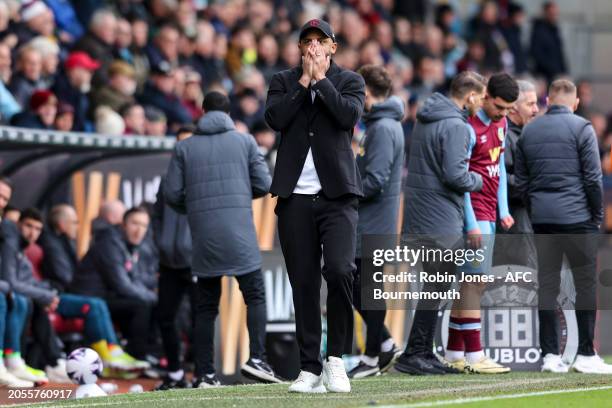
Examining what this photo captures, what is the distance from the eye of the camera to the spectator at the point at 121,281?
14.0 metres

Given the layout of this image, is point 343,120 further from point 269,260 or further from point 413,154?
point 269,260

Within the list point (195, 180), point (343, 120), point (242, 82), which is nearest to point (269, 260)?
point (195, 180)

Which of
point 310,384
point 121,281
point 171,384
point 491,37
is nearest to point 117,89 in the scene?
point 121,281

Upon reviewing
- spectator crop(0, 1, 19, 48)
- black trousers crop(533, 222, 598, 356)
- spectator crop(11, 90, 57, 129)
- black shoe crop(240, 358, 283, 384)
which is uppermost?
spectator crop(0, 1, 19, 48)

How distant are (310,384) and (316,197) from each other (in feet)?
3.58

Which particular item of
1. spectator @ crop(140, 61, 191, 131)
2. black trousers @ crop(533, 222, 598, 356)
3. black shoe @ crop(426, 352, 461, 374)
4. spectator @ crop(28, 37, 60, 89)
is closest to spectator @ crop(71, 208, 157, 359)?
spectator @ crop(28, 37, 60, 89)

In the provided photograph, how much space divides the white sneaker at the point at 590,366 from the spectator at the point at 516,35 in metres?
13.2

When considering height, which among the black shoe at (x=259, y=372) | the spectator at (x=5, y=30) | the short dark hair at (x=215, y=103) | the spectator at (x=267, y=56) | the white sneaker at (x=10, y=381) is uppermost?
the spectator at (x=267, y=56)

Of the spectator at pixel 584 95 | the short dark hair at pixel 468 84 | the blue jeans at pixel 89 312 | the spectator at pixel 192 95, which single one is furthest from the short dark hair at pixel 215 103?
the spectator at pixel 584 95

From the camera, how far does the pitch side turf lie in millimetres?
9062

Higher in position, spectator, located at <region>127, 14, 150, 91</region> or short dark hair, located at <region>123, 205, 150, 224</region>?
spectator, located at <region>127, 14, 150, 91</region>

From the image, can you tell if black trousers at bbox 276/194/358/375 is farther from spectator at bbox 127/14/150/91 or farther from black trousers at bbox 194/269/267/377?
spectator at bbox 127/14/150/91

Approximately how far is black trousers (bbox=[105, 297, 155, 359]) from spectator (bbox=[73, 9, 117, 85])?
3.57 m

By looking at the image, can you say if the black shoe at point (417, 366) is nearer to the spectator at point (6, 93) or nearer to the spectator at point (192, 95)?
the spectator at point (6, 93)
